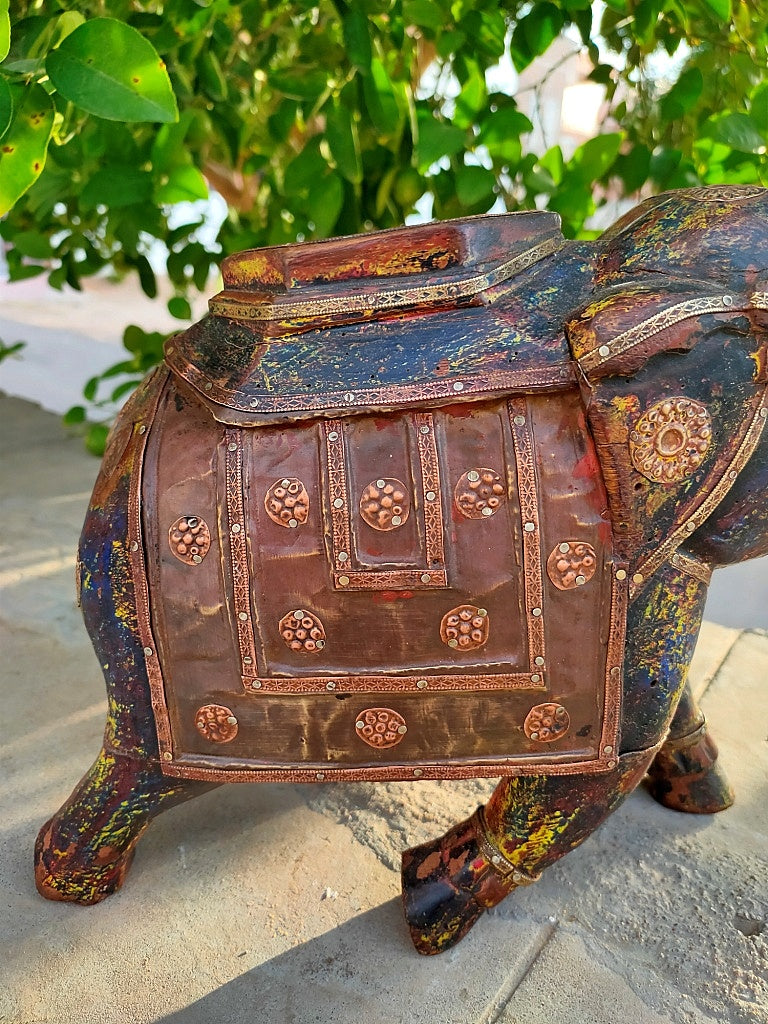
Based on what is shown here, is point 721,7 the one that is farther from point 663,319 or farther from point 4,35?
point 4,35

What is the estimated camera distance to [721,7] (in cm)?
124

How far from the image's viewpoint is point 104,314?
599cm

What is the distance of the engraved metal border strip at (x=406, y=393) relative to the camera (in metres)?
0.85

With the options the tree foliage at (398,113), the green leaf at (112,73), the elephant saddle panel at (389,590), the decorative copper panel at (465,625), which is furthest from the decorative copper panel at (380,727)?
the tree foliage at (398,113)

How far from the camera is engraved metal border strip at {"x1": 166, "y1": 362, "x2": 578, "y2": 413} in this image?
0.85 m

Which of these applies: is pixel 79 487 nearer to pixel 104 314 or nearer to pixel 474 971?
pixel 474 971

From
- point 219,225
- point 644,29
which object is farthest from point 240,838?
point 219,225

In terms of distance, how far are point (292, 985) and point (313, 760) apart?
0.91 ft

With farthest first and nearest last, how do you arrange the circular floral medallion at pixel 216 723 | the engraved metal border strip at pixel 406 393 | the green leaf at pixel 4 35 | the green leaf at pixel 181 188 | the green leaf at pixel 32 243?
the green leaf at pixel 32 243 → the green leaf at pixel 181 188 → the circular floral medallion at pixel 216 723 → the engraved metal border strip at pixel 406 393 → the green leaf at pixel 4 35

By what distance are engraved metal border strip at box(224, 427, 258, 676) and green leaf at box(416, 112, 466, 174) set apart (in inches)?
29.9

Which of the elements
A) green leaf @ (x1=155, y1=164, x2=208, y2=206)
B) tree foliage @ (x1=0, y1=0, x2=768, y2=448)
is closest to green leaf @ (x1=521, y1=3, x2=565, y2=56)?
tree foliage @ (x1=0, y1=0, x2=768, y2=448)

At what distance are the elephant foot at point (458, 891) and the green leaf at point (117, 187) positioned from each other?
3.92 feet

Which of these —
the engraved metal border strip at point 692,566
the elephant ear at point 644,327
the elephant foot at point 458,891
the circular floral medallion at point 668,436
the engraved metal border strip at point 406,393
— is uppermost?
the elephant ear at point 644,327

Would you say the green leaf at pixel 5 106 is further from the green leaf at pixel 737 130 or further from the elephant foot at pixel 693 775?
the elephant foot at pixel 693 775
